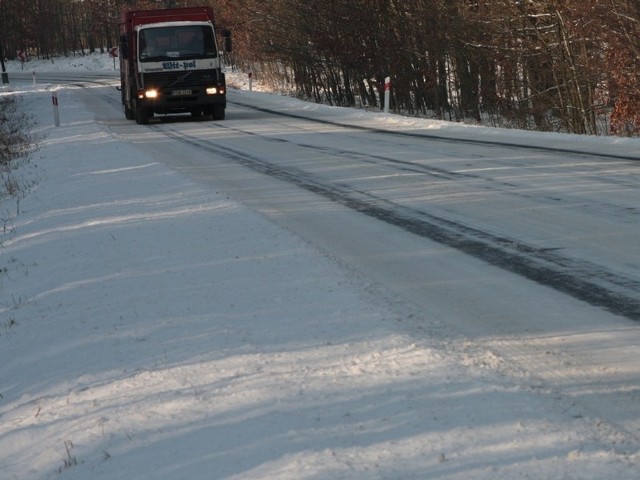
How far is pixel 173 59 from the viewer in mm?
25953

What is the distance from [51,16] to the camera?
11069 centimetres

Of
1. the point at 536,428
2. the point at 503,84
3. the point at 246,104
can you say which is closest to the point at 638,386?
the point at 536,428

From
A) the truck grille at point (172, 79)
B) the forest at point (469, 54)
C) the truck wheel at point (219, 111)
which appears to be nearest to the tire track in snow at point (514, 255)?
the forest at point (469, 54)

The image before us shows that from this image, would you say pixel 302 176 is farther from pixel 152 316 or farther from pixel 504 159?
pixel 152 316

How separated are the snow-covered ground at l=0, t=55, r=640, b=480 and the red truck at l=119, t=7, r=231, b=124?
58.2ft

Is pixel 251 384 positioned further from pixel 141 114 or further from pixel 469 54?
pixel 469 54

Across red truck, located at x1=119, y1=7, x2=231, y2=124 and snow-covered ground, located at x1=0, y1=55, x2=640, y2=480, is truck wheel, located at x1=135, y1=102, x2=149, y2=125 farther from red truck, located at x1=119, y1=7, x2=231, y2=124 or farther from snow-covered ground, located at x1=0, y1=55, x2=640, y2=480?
snow-covered ground, located at x1=0, y1=55, x2=640, y2=480

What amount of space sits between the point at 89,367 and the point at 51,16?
112 meters

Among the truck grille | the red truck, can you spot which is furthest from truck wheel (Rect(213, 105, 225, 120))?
the truck grille

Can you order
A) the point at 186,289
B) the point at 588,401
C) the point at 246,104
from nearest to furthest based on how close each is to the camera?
the point at 588,401, the point at 186,289, the point at 246,104

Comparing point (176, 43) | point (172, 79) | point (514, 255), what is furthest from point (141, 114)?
point (514, 255)

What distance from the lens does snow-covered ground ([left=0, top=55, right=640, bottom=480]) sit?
3762mm

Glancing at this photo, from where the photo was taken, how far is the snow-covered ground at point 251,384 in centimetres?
376

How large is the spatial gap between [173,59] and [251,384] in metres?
22.2
